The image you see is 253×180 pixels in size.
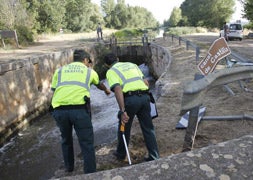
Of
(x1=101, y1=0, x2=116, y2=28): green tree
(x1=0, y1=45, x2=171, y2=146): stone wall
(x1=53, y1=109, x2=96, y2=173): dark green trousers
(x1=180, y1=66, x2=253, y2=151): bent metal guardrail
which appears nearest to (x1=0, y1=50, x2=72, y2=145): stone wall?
(x1=0, y1=45, x2=171, y2=146): stone wall

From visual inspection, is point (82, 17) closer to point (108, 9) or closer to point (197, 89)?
point (108, 9)

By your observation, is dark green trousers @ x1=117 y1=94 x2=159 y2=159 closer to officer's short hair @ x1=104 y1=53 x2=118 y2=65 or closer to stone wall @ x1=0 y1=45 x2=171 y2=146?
officer's short hair @ x1=104 y1=53 x2=118 y2=65

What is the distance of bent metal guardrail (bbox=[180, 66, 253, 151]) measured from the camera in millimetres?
2441

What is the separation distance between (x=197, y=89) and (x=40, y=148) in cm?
742

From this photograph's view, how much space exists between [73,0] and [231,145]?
58.5m

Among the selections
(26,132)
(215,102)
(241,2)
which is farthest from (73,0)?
(215,102)

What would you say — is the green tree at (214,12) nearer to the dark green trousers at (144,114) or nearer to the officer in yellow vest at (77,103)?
the dark green trousers at (144,114)

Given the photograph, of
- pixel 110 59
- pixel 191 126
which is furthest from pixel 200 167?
pixel 110 59

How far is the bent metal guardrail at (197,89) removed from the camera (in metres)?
2.44

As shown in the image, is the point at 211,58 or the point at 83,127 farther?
the point at 211,58

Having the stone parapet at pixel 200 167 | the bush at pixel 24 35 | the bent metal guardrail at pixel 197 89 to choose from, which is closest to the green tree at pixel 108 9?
the bush at pixel 24 35

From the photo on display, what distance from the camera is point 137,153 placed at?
4.56 metres

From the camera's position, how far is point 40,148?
28.7 ft

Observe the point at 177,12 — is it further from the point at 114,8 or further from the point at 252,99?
the point at 252,99
